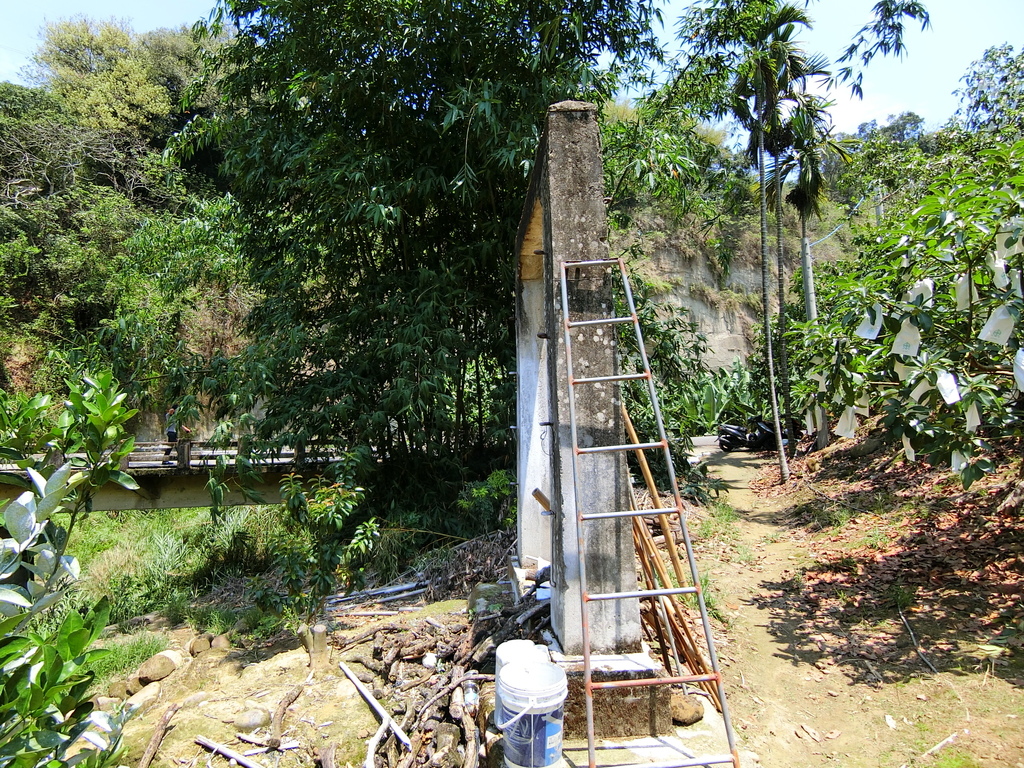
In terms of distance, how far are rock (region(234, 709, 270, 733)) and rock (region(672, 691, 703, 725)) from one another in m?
2.56

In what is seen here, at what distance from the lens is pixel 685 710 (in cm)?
322

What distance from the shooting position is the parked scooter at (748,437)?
Answer: 15430 millimetres

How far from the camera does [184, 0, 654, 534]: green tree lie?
6520 mm

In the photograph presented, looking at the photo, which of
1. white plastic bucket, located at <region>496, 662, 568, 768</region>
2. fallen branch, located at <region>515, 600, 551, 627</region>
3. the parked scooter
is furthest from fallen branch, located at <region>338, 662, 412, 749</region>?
the parked scooter

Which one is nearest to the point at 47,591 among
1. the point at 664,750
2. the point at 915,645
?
the point at 664,750

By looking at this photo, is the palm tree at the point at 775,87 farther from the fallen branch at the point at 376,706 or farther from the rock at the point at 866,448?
the fallen branch at the point at 376,706

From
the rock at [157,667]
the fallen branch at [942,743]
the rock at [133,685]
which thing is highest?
the fallen branch at [942,743]

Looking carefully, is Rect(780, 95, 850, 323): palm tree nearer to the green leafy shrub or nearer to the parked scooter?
the parked scooter

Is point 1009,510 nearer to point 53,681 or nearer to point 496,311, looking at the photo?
point 496,311

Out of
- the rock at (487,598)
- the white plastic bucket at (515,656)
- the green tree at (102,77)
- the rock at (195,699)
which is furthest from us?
the green tree at (102,77)

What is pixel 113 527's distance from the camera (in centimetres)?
1216

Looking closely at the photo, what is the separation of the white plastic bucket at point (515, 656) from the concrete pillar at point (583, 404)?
178 millimetres

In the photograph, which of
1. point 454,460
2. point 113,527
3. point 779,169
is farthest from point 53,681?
point 779,169

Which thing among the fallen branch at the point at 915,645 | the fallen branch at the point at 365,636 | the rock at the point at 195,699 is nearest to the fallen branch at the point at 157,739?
the rock at the point at 195,699
